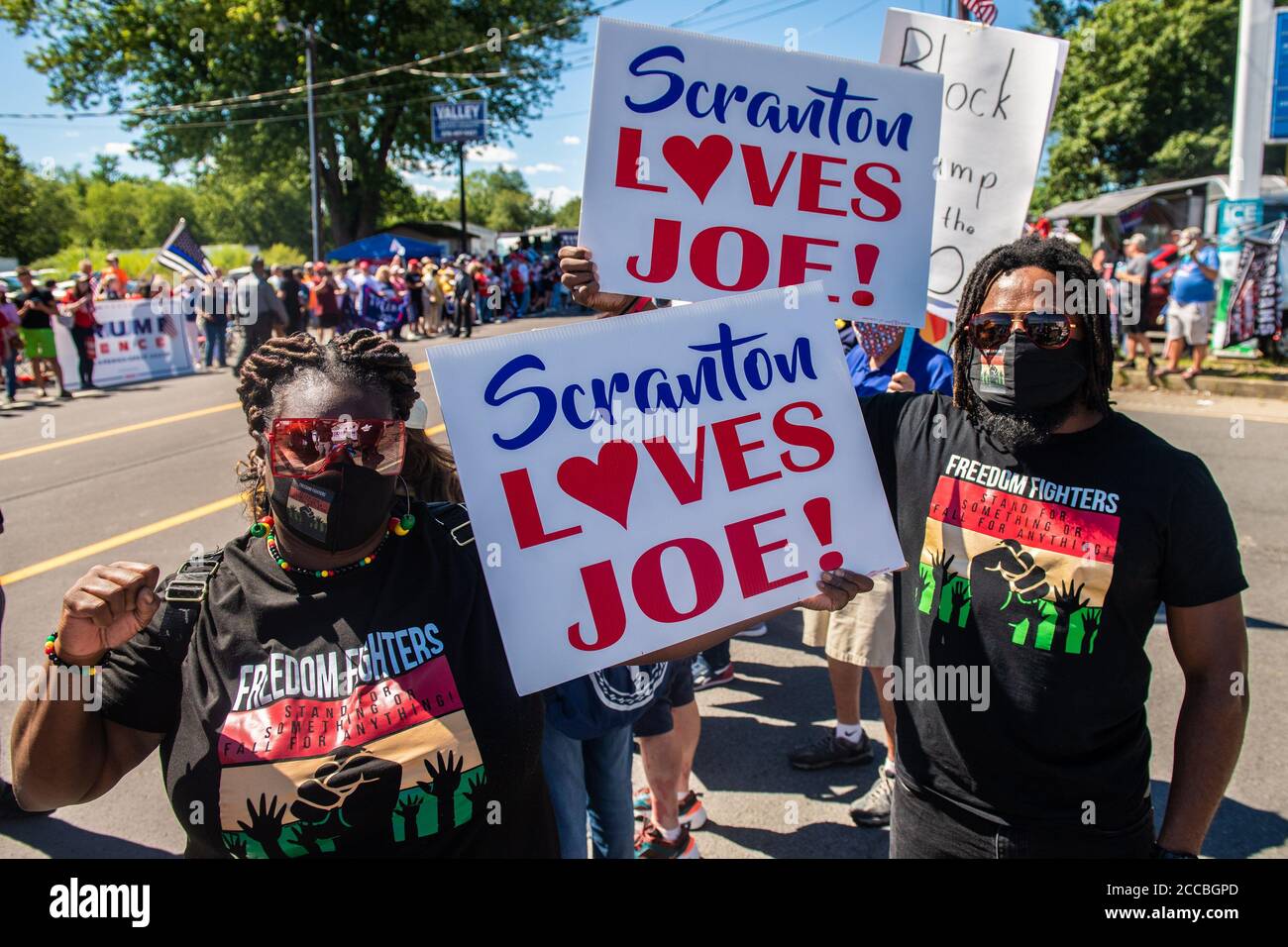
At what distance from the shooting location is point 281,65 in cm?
3147

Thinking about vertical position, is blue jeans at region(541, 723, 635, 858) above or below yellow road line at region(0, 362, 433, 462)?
above

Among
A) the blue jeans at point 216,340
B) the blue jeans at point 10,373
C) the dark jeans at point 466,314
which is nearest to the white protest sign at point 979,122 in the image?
the blue jeans at point 10,373

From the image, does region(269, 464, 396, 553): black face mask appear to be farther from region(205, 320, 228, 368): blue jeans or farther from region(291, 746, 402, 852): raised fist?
region(205, 320, 228, 368): blue jeans

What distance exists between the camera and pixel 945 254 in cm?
315

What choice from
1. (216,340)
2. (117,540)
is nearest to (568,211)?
(216,340)

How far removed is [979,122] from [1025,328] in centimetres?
163

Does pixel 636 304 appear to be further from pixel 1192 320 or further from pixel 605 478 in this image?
pixel 1192 320

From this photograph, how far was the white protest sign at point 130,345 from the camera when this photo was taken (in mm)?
14219

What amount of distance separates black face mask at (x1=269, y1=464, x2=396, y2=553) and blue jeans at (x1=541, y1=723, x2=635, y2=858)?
95 cm

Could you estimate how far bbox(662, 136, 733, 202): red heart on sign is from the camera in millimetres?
2326

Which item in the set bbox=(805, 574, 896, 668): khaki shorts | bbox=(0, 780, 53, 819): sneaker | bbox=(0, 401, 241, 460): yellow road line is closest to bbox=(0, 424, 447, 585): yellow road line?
bbox=(0, 780, 53, 819): sneaker

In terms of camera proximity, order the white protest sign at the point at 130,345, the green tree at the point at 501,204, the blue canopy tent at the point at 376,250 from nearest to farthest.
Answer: the white protest sign at the point at 130,345
the blue canopy tent at the point at 376,250
the green tree at the point at 501,204

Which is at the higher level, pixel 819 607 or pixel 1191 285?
pixel 1191 285

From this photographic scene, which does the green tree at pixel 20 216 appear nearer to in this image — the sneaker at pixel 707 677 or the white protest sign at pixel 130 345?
the white protest sign at pixel 130 345
